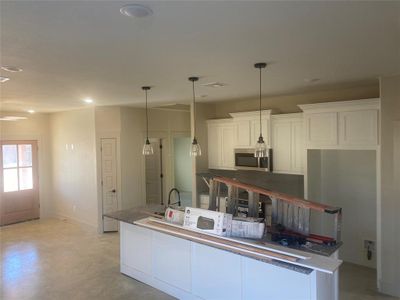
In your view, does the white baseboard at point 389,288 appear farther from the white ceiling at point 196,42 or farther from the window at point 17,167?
the window at point 17,167

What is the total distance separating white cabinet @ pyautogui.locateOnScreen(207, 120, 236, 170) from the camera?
609cm

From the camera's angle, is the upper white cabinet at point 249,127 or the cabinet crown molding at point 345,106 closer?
the cabinet crown molding at point 345,106

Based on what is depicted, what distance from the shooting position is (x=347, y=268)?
4.89 meters

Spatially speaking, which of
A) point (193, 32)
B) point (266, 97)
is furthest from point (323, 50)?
point (266, 97)

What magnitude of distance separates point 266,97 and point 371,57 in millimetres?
2801

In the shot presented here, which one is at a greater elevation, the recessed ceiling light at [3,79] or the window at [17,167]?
the recessed ceiling light at [3,79]

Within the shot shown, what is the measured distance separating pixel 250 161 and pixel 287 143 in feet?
2.49

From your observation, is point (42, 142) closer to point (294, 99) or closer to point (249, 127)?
point (249, 127)

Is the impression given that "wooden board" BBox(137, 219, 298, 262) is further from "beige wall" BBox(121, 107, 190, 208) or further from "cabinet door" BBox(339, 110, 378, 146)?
"beige wall" BBox(121, 107, 190, 208)

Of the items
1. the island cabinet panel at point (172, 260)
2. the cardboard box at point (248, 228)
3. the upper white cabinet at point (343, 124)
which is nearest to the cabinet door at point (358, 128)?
the upper white cabinet at point (343, 124)

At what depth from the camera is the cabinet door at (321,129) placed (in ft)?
15.0

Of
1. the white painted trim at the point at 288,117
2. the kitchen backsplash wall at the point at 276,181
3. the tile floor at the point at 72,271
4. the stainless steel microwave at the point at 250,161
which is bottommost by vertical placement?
the tile floor at the point at 72,271

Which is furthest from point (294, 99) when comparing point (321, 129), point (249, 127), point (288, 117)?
point (321, 129)

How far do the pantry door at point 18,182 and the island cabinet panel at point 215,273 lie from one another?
19.2 feet
